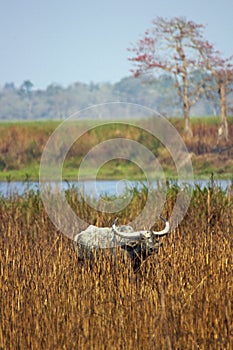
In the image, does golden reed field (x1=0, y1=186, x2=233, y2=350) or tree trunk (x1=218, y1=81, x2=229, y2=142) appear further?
tree trunk (x1=218, y1=81, x2=229, y2=142)

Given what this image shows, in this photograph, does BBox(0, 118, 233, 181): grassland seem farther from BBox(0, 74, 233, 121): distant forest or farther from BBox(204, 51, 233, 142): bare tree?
BBox(0, 74, 233, 121): distant forest

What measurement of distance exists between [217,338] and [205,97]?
1477cm

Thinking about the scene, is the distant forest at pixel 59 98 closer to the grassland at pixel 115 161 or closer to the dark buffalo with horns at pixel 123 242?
the grassland at pixel 115 161

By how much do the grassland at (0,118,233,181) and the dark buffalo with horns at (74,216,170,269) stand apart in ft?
37.7

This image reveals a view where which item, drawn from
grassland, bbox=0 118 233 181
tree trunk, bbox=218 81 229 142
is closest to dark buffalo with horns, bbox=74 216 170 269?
grassland, bbox=0 118 233 181

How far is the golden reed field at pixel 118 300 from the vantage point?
334 cm

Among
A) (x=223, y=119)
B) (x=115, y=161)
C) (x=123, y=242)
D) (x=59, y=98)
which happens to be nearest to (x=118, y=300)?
(x=123, y=242)

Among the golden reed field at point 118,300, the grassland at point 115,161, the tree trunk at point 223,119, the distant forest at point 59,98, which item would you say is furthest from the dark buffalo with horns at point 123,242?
the distant forest at point 59,98

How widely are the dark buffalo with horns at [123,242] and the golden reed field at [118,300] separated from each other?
0.07 meters

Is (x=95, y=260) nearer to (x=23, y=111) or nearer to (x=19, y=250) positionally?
(x=19, y=250)

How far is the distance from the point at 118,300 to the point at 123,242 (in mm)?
768

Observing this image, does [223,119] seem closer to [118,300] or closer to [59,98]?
[118,300]

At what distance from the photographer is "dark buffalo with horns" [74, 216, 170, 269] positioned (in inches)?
173

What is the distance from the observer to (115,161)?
19547mm
